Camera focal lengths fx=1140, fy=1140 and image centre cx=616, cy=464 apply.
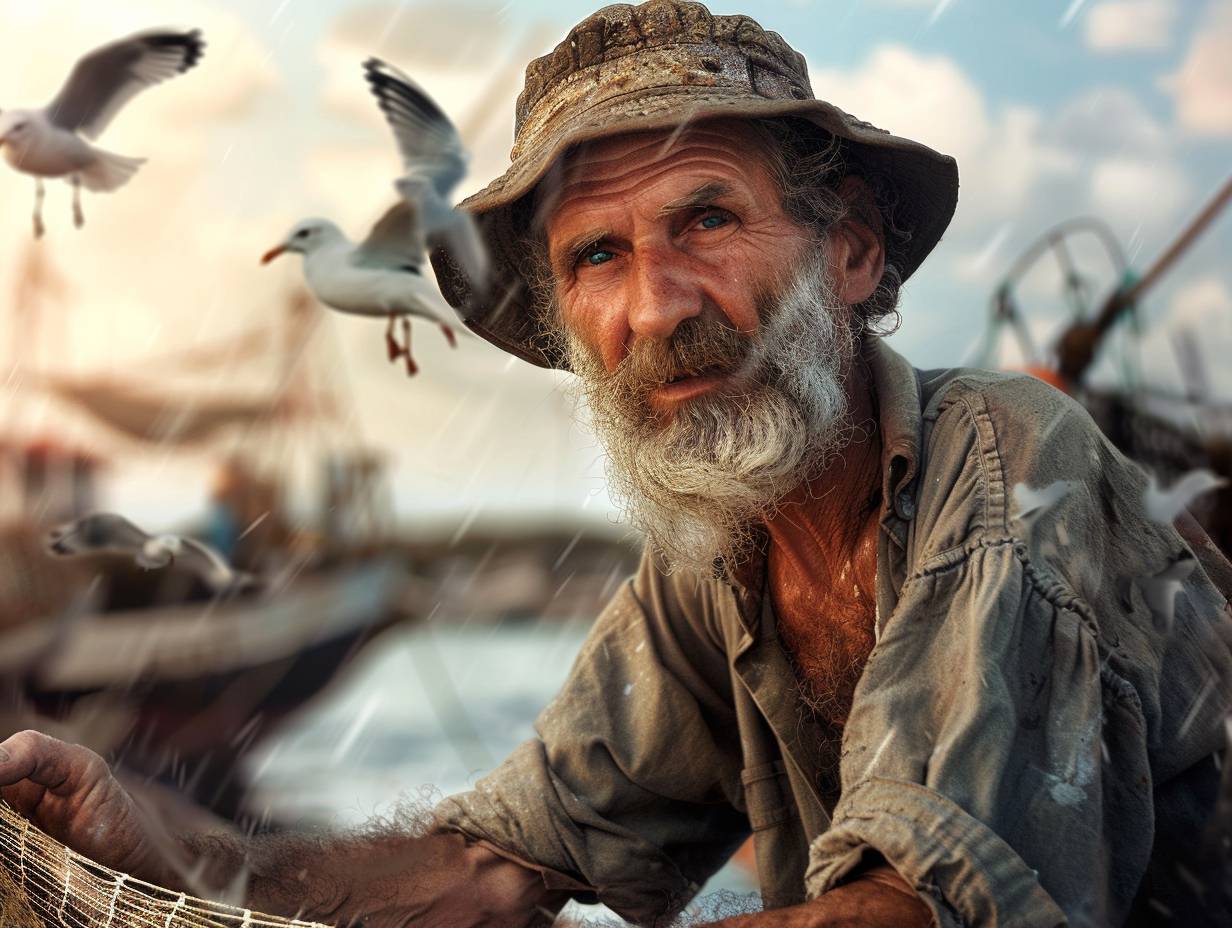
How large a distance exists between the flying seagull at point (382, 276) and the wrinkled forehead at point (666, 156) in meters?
1.05

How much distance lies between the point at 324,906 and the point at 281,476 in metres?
13.0

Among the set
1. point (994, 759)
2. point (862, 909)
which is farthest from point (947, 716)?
point (862, 909)

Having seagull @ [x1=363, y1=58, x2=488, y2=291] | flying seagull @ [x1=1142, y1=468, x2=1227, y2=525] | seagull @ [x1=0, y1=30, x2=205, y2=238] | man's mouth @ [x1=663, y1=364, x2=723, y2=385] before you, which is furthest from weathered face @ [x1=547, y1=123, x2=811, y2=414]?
seagull @ [x1=0, y1=30, x2=205, y2=238]

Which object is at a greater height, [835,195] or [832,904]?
[835,195]

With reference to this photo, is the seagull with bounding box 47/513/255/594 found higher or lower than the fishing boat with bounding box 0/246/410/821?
higher

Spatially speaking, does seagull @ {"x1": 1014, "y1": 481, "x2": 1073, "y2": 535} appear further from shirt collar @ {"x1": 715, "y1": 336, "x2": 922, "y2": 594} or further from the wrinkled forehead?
the wrinkled forehead

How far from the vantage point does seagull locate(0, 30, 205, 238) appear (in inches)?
143

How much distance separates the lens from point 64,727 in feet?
36.6

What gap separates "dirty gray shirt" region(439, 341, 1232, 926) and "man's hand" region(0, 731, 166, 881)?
1.98ft

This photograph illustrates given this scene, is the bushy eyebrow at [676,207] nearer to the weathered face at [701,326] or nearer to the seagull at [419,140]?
the weathered face at [701,326]

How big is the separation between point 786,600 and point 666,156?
2.78 feet

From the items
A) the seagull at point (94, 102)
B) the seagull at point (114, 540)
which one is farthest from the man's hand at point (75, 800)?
the seagull at point (114, 540)

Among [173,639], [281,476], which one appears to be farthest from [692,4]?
[281,476]

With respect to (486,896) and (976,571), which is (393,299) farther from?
(976,571)
